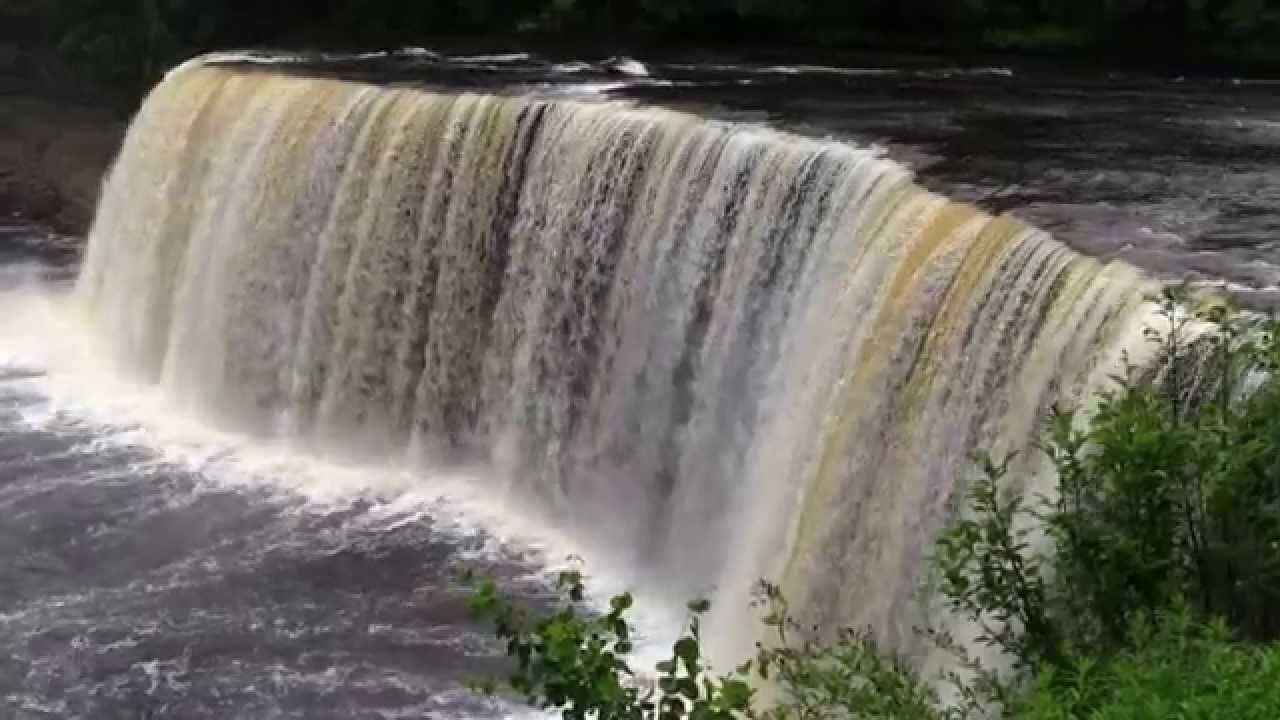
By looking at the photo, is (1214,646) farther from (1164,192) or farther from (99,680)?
(99,680)

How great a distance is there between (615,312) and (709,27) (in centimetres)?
697

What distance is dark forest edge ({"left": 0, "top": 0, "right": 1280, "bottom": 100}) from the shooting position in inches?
Answer: 668

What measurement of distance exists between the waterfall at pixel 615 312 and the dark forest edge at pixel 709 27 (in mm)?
4105

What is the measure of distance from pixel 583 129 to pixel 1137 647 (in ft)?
25.5

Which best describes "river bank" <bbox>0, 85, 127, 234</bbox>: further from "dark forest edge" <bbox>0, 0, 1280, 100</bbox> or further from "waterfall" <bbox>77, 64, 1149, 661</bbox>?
"waterfall" <bbox>77, 64, 1149, 661</bbox>

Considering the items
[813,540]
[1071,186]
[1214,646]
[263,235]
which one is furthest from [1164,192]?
[263,235]

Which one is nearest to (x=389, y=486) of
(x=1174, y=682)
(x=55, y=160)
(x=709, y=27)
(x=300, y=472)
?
(x=300, y=472)

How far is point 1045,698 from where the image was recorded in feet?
16.5

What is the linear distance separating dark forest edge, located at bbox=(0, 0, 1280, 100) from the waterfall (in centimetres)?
411

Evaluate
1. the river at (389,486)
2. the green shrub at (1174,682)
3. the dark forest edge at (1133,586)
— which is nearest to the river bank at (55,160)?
the river at (389,486)

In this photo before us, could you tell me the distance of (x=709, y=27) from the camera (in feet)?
60.3

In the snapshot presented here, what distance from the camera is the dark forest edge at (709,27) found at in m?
17.0

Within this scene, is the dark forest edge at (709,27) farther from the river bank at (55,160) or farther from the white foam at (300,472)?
the white foam at (300,472)

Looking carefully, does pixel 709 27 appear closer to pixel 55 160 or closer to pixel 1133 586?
pixel 55 160
